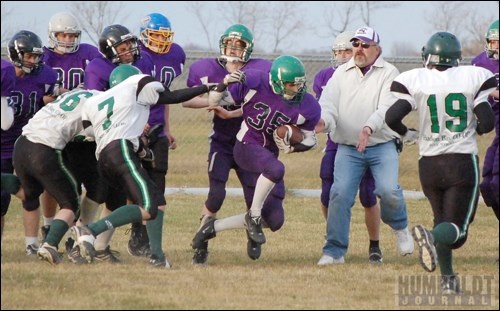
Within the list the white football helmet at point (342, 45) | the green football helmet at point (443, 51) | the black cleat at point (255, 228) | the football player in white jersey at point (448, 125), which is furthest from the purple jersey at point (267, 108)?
the white football helmet at point (342, 45)

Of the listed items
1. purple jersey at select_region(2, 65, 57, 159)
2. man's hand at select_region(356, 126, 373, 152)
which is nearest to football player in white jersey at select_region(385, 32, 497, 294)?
man's hand at select_region(356, 126, 373, 152)

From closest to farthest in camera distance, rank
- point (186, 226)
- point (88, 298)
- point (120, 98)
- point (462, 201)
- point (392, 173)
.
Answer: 1. point (88, 298)
2. point (462, 201)
3. point (120, 98)
4. point (392, 173)
5. point (186, 226)

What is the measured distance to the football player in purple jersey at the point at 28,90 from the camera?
28.8ft

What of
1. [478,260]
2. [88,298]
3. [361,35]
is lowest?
[478,260]

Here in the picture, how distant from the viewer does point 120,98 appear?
8.16 metres

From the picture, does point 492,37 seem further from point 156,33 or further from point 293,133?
point 156,33

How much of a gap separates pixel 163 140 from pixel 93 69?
91cm

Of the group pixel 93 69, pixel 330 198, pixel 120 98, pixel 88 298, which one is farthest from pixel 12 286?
pixel 330 198

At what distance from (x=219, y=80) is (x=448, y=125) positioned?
218cm

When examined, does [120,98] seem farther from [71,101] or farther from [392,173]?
[392,173]

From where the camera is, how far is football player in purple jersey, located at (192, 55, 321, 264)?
8.48 m

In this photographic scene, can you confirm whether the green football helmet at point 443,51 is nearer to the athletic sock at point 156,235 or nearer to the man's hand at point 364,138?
the man's hand at point 364,138

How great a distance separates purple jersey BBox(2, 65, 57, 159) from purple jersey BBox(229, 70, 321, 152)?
1.62m

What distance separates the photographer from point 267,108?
28.2 ft
